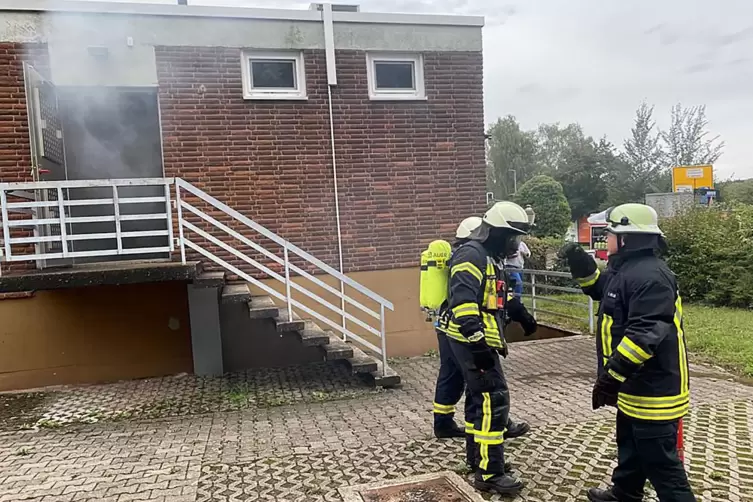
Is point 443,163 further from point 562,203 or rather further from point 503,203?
point 562,203

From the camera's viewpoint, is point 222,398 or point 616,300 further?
point 222,398

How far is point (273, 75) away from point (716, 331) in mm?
7619

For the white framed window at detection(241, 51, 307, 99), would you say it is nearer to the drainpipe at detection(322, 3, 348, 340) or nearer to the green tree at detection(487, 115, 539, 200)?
the drainpipe at detection(322, 3, 348, 340)

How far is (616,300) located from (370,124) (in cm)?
545

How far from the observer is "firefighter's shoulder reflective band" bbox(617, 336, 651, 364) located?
2.97 metres

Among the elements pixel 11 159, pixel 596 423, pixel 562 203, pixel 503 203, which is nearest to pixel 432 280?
pixel 503 203

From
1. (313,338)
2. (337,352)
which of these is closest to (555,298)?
(337,352)

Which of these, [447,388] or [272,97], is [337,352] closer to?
[447,388]

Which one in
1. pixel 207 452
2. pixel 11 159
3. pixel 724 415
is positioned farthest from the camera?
pixel 11 159

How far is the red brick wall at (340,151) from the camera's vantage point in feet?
24.7

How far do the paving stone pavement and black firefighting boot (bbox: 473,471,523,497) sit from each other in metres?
0.08

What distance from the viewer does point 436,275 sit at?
4770 millimetres

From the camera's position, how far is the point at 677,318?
315cm

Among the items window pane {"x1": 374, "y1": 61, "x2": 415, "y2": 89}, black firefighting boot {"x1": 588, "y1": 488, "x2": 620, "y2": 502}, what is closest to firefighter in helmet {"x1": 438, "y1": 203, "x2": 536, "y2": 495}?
black firefighting boot {"x1": 588, "y1": 488, "x2": 620, "y2": 502}
